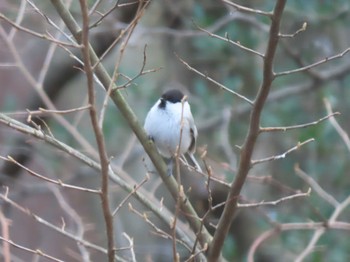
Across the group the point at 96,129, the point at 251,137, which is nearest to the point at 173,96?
the point at 251,137

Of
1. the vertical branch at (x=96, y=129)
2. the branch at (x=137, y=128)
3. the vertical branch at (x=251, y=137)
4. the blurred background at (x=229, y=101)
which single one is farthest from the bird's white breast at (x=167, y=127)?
the blurred background at (x=229, y=101)

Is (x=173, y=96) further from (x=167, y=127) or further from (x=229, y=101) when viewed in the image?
(x=229, y=101)

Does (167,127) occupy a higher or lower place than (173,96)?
lower

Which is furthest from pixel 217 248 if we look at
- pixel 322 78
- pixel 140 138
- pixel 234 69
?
pixel 234 69

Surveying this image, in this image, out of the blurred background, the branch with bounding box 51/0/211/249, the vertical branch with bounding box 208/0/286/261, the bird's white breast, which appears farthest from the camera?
the blurred background

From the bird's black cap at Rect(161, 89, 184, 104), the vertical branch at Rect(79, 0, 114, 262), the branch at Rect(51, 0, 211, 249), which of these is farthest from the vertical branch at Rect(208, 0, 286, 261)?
the bird's black cap at Rect(161, 89, 184, 104)

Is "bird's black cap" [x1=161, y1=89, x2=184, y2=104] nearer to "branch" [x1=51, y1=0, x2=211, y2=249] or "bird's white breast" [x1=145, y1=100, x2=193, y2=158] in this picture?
"bird's white breast" [x1=145, y1=100, x2=193, y2=158]

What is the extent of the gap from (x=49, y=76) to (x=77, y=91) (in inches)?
97.0

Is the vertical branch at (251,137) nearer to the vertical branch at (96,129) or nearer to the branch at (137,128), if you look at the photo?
the branch at (137,128)

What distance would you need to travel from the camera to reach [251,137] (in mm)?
2164

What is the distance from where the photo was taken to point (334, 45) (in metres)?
5.54

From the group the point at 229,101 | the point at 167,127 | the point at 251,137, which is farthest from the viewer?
the point at 229,101

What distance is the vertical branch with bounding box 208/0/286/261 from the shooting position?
6.46 feet

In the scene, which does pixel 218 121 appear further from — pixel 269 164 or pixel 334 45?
pixel 334 45
